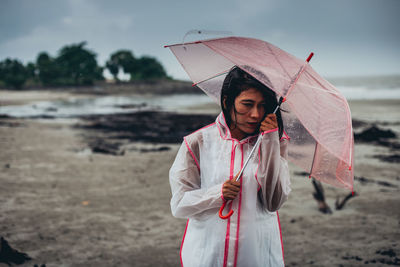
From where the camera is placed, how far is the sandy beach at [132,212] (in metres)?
4.08

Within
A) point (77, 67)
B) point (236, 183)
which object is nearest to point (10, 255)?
point (236, 183)

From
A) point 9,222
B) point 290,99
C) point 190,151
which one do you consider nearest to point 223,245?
point 190,151

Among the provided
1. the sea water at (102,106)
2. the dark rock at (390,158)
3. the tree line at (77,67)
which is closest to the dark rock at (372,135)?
the dark rock at (390,158)

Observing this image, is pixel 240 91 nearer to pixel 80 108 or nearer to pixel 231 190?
pixel 231 190

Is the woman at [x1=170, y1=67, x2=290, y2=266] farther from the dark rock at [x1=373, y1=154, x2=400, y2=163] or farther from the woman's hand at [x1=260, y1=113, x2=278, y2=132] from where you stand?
the dark rock at [x1=373, y1=154, x2=400, y2=163]

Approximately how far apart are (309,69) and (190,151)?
0.82m

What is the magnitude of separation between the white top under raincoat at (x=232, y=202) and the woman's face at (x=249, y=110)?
68 mm

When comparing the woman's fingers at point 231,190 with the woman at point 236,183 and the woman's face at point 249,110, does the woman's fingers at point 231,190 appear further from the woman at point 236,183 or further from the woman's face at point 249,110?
the woman's face at point 249,110

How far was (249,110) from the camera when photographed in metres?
1.85

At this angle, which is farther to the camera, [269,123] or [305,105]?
[305,105]

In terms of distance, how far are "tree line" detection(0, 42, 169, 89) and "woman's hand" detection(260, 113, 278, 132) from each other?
54.8m

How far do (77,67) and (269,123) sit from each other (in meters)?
65.5

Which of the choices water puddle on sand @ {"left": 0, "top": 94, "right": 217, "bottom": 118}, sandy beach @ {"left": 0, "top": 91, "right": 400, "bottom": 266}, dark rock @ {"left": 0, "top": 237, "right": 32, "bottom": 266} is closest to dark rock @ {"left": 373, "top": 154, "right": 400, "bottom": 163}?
sandy beach @ {"left": 0, "top": 91, "right": 400, "bottom": 266}

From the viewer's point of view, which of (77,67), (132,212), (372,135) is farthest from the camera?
(77,67)
